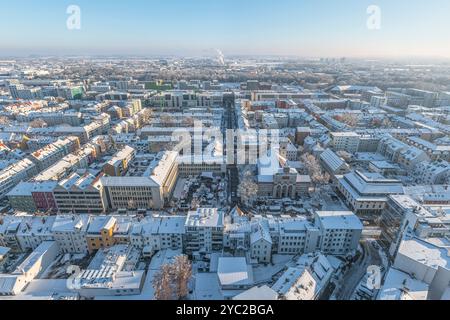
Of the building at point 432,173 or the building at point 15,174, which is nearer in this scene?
the building at point 15,174

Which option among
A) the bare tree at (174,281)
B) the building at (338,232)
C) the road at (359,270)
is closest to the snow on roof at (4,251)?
the bare tree at (174,281)

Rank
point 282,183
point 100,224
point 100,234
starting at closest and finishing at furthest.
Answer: point 100,234
point 100,224
point 282,183

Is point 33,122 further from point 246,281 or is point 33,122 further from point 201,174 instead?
point 246,281

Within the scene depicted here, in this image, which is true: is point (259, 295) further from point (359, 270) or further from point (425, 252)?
point (425, 252)

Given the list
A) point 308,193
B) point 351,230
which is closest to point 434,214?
point 351,230

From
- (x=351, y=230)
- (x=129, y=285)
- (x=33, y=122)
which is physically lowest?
(x=129, y=285)

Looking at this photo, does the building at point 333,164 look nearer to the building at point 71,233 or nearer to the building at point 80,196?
the building at point 80,196

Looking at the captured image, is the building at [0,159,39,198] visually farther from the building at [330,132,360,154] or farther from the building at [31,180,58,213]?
the building at [330,132,360,154]

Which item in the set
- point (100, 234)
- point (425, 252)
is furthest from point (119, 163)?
point (425, 252)
